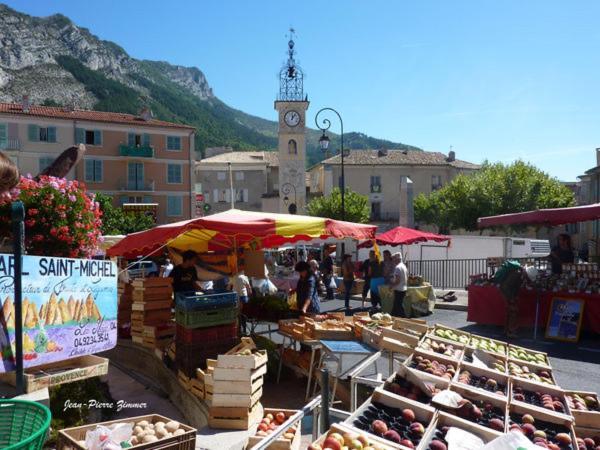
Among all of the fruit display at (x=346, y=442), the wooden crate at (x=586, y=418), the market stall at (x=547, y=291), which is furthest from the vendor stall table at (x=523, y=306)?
the fruit display at (x=346, y=442)

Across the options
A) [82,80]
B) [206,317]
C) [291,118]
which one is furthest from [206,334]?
[82,80]

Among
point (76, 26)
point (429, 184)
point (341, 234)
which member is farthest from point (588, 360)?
point (76, 26)

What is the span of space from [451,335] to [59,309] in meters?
4.29

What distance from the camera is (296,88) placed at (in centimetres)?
4959

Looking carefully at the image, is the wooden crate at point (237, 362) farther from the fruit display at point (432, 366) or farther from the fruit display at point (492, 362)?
the fruit display at point (492, 362)

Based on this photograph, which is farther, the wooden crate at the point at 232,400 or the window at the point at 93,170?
the window at the point at 93,170

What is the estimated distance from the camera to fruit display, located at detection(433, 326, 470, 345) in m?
5.93

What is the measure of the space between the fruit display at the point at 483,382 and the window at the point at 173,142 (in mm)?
43605

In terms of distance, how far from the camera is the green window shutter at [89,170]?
42228 millimetres

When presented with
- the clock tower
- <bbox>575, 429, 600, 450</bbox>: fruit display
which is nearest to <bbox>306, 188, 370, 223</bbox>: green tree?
the clock tower

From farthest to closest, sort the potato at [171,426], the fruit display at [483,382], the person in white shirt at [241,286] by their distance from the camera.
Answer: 1. the person in white shirt at [241,286]
2. the fruit display at [483,382]
3. the potato at [171,426]

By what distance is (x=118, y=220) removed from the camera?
38.1 meters

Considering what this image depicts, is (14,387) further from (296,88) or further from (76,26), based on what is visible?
(76,26)

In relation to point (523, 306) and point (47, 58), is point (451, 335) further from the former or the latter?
point (47, 58)
